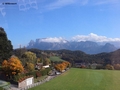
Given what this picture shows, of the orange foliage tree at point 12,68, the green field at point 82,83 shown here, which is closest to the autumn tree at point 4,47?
the orange foliage tree at point 12,68

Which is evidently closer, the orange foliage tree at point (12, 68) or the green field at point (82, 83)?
the green field at point (82, 83)

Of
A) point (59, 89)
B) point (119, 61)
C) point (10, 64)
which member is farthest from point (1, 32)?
point (119, 61)

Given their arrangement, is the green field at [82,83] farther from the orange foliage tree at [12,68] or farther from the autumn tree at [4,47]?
the autumn tree at [4,47]

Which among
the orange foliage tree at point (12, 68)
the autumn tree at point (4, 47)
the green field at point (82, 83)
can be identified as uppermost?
the autumn tree at point (4, 47)

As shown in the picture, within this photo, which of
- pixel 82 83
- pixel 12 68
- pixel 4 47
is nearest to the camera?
pixel 82 83

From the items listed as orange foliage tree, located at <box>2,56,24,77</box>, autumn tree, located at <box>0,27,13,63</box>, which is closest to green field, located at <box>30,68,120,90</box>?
orange foliage tree, located at <box>2,56,24,77</box>

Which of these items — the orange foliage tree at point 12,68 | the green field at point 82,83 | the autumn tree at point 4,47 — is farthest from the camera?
the autumn tree at point 4,47

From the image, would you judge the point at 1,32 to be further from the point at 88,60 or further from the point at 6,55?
the point at 88,60

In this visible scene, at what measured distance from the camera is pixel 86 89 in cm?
3098

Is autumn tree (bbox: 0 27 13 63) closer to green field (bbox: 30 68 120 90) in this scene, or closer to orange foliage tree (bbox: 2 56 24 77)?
orange foliage tree (bbox: 2 56 24 77)

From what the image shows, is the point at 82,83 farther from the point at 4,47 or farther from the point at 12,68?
the point at 4,47

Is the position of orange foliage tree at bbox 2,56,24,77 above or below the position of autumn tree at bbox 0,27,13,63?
below

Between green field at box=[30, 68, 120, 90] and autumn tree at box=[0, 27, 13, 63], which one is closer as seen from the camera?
green field at box=[30, 68, 120, 90]

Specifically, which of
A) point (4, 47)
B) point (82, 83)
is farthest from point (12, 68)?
point (82, 83)
